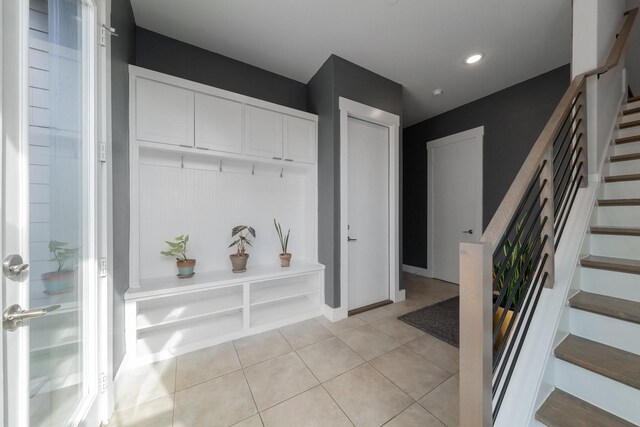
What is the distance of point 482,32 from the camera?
7.27ft

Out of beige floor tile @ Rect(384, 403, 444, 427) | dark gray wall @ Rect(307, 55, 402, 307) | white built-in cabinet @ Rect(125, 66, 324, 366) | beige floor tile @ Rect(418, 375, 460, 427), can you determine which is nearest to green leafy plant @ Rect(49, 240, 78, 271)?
white built-in cabinet @ Rect(125, 66, 324, 366)

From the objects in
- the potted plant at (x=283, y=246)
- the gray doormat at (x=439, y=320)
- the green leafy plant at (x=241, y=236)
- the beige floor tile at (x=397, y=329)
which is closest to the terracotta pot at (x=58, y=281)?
the green leafy plant at (x=241, y=236)

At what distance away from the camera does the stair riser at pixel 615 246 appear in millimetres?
1383

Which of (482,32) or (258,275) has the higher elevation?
(482,32)

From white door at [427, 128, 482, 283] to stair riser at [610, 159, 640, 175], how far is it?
4.99 ft

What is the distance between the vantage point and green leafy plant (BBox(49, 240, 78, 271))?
Result: 954mm

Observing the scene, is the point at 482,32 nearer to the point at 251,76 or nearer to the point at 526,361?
the point at 251,76

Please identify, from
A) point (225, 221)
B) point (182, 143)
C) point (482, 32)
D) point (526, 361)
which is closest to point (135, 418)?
point (225, 221)

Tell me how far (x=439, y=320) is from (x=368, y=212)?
1.38 metres

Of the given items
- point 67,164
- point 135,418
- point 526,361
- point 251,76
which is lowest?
point 135,418

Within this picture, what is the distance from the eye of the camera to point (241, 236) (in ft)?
8.05

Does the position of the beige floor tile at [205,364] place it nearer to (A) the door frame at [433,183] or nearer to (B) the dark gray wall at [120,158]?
(B) the dark gray wall at [120,158]

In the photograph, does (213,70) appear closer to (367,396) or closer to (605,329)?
(367,396)

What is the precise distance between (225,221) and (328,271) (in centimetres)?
125
